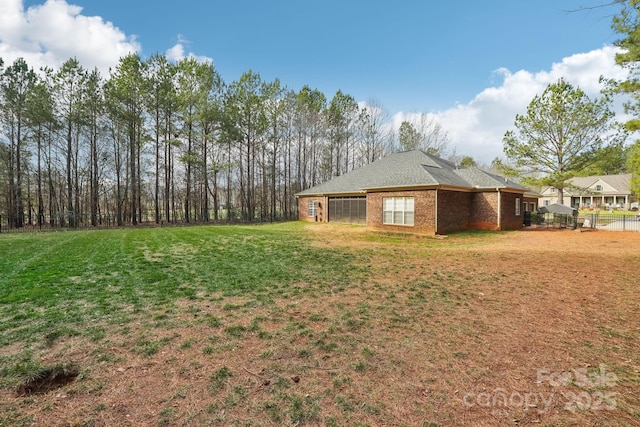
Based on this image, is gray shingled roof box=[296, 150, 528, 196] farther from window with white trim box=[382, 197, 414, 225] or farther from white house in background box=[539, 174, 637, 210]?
white house in background box=[539, 174, 637, 210]

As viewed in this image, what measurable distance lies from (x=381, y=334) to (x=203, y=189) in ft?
94.6

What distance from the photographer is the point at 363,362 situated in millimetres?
2951

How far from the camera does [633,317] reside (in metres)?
4.18

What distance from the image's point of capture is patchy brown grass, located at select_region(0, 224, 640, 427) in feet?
7.29

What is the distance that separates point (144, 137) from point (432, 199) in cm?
2417

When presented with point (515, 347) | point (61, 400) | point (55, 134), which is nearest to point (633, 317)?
point (515, 347)

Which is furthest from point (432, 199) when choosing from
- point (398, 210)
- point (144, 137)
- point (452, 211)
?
point (144, 137)

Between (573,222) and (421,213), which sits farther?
(573,222)

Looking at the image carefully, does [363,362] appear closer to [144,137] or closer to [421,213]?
[421,213]

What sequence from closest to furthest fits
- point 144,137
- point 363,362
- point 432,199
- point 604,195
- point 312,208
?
point 363,362, point 432,199, point 312,208, point 144,137, point 604,195

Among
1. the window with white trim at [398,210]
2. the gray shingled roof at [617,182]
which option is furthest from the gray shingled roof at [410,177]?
the gray shingled roof at [617,182]

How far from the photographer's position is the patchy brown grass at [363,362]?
2.22 meters

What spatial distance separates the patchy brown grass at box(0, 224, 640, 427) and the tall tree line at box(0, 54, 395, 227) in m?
24.4

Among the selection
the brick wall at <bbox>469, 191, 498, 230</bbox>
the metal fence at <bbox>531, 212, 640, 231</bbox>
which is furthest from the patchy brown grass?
the metal fence at <bbox>531, 212, 640, 231</bbox>
